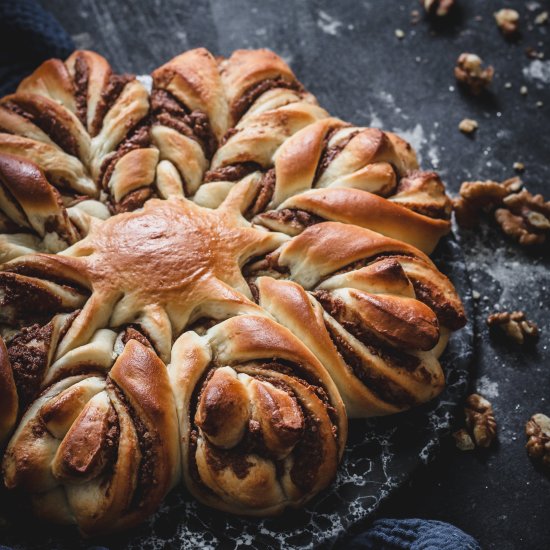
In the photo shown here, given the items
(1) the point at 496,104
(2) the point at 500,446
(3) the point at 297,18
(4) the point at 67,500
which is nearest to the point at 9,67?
(3) the point at 297,18

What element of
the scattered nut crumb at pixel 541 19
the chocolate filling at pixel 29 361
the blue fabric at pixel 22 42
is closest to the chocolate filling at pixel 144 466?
the chocolate filling at pixel 29 361

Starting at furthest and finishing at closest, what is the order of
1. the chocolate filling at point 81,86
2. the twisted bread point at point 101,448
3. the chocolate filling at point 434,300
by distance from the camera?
the chocolate filling at point 81,86, the chocolate filling at point 434,300, the twisted bread point at point 101,448

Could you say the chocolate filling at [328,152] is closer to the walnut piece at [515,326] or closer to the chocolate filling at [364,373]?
the chocolate filling at [364,373]

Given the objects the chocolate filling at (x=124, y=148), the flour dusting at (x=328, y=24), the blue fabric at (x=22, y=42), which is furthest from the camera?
the flour dusting at (x=328, y=24)

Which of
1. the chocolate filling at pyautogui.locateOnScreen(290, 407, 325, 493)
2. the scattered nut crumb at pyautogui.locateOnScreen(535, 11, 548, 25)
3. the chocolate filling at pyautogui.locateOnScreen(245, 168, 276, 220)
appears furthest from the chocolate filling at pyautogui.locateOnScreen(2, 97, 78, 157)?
the scattered nut crumb at pyautogui.locateOnScreen(535, 11, 548, 25)

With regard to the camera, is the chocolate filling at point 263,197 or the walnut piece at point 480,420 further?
the walnut piece at point 480,420

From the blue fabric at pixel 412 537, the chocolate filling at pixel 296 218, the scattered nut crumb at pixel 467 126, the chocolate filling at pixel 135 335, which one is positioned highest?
the chocolate filling at pixel 296 218
